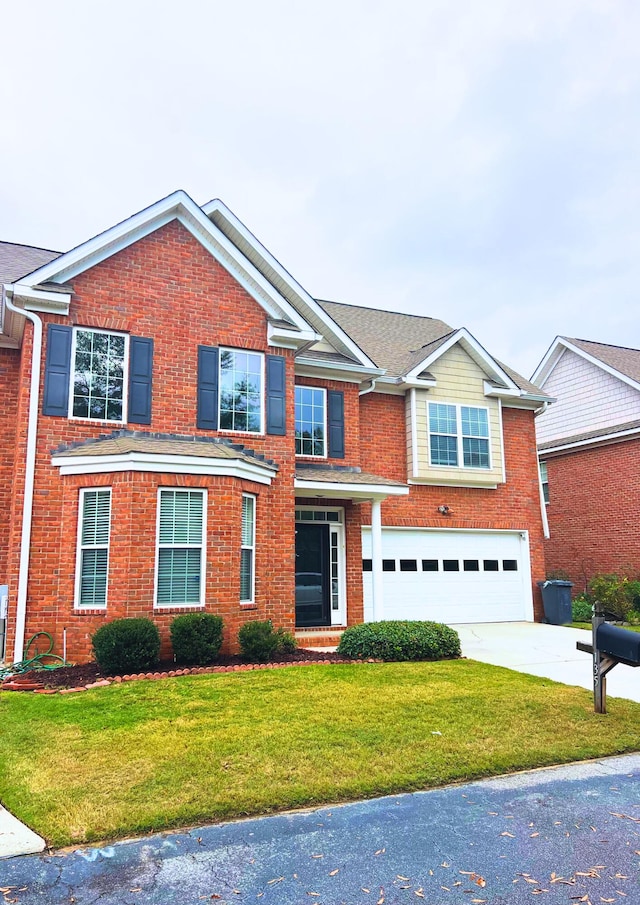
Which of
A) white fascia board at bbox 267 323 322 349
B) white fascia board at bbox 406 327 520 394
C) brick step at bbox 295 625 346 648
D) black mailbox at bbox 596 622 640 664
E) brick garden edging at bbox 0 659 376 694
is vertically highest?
white fascia board at bbox 406 327 520 394

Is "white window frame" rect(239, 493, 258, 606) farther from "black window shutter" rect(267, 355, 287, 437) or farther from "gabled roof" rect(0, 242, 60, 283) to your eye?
"gabled roof" rect(0, 242, 60, 283)

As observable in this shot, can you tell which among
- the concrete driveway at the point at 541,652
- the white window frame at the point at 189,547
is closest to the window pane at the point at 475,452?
the concrete driveway at the point at 541,652

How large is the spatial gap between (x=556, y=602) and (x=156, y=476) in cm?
1129

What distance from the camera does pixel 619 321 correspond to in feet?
182

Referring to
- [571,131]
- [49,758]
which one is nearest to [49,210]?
[571,131]

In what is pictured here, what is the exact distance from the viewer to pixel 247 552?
11.6 m

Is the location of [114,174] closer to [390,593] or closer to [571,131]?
[571,131]

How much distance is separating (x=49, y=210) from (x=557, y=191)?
20.9m

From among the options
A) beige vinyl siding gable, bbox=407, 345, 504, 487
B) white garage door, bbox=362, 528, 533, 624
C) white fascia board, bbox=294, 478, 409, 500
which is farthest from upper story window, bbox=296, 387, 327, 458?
beige vinyl siding gable, bbox=407, 345, 504, 487

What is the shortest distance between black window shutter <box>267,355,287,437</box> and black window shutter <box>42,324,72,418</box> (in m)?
3.70

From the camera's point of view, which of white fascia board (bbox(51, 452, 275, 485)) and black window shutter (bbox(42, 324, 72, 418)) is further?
black window shutter (bbox(42, 324, 72, 418))

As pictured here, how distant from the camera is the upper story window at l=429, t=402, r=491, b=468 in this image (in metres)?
16.4

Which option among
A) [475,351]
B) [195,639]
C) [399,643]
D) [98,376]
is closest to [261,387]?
[98,376]

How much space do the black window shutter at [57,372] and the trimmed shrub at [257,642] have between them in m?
4.77
